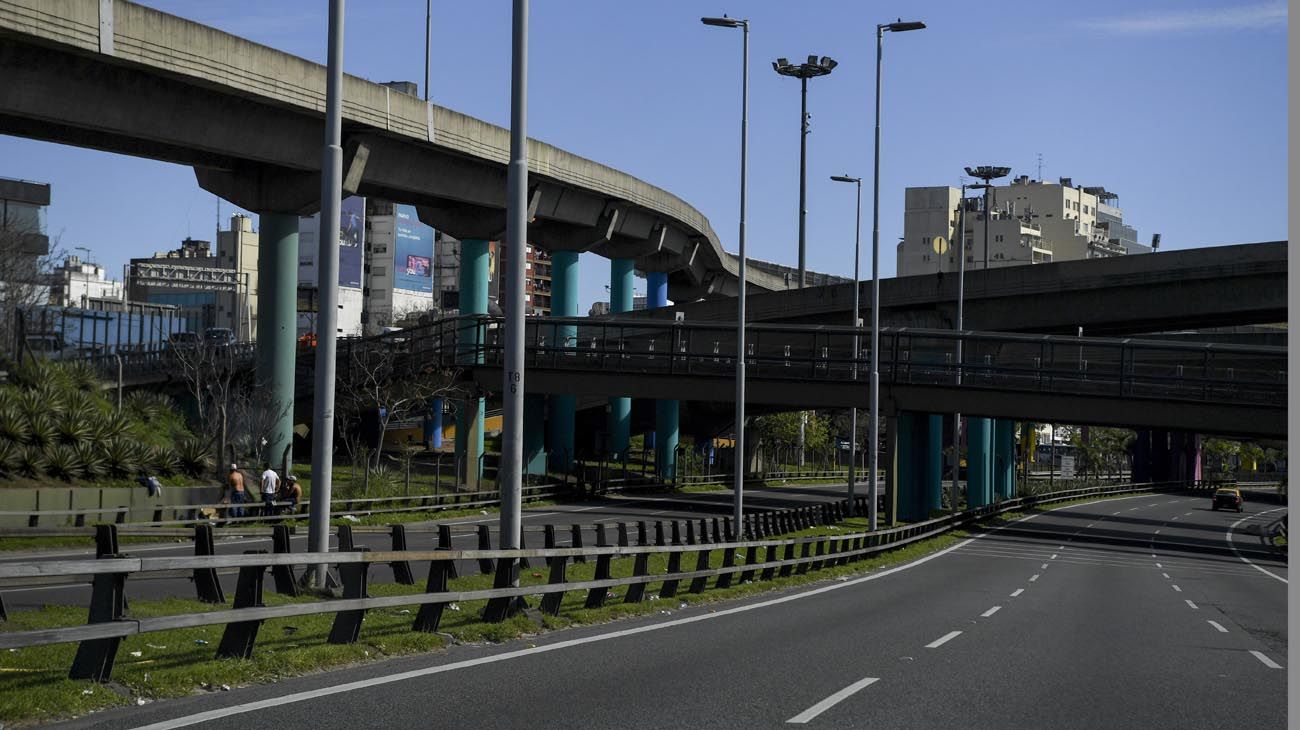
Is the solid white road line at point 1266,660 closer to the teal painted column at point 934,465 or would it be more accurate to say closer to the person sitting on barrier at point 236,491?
the person sitting on barrier at point 236,491

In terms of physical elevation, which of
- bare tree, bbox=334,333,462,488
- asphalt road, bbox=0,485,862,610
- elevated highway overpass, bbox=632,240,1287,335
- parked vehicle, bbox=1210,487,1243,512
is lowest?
parked vehicle, bbox=1210,487,1243,512

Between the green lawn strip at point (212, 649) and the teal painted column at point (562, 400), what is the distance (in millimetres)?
48809

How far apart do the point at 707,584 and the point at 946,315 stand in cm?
5044

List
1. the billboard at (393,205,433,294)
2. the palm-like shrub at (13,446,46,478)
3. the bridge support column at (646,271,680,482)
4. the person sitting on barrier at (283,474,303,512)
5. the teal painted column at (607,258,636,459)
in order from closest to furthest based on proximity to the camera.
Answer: the palm-like shrub at (13,446,46,478), the person sitting on barrier at (283,474,303,512), the bridge support column at (646,271,680,482), the teal painted column at (607,258,636,459), the billboard at (393,205,433,294)

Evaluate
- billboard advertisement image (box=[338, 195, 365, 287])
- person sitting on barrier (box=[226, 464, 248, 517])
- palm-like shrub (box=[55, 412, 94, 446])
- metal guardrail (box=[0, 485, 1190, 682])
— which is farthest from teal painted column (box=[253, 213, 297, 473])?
billboard advertisement image (box=[338, 195, 365, 287])

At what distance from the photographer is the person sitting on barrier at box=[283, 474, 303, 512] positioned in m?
42.8

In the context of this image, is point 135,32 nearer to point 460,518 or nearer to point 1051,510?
point 460,518

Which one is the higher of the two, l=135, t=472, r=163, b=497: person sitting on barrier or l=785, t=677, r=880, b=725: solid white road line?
l=135, t=472, r=163, b=497: person sitting on barrier

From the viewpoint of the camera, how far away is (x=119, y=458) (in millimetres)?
43250

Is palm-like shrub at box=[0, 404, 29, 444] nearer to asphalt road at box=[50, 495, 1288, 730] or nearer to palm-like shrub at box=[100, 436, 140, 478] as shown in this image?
palm-like shrub at box=[100, 436, 140, 478]

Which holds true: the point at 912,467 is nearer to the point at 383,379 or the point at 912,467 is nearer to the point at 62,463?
the point at 383,379

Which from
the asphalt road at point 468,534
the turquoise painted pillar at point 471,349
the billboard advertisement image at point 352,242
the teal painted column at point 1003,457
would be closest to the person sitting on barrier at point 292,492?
the asphalt road at point 468,534

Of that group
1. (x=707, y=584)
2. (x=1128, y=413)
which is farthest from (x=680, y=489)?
(x=707, y=584)

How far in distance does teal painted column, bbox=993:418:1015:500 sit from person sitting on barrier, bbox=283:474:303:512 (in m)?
50.1
